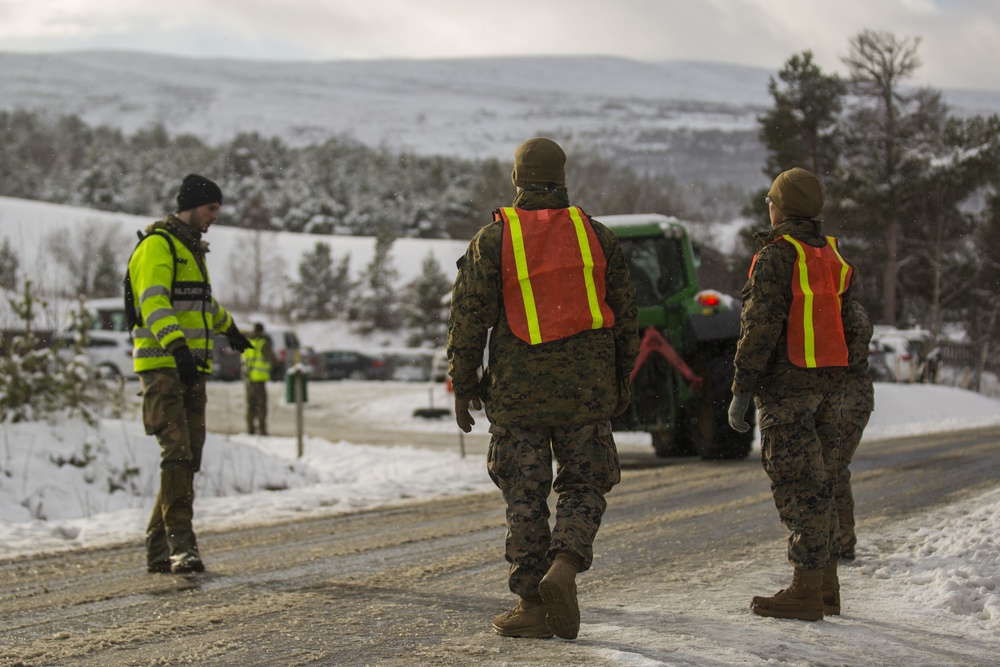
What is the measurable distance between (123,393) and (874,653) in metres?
9.04

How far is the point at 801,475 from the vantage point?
14.4ft

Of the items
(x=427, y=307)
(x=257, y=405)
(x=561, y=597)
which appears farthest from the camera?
(x=427, y=307)

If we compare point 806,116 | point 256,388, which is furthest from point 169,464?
point 806,116

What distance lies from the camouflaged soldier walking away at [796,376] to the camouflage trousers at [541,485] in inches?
28.6

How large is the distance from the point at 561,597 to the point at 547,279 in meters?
1.12

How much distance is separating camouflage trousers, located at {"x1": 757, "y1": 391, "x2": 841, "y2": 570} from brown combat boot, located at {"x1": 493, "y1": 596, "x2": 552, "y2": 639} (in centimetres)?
108

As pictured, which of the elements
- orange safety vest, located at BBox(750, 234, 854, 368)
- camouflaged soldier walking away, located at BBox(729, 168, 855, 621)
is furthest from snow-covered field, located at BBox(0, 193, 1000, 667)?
orange safety vest, located at BBox(750, 234, 854, 368)

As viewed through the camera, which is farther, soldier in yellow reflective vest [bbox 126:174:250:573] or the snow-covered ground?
soldier in yellow reflective vest [bbox 126:174:250:573]

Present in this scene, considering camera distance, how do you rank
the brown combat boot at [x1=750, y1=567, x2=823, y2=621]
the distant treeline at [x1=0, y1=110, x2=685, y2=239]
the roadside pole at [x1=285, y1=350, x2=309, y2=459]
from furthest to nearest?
the distant treeline at [x1=0, y1=110, x2=685, y2=239], the roadside pole at [x1=285, y1=350, x2=309, y2=459], the brown combat boot at [x1=750, y1=567, x2=823, y2=621]

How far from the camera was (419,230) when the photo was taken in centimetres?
7650

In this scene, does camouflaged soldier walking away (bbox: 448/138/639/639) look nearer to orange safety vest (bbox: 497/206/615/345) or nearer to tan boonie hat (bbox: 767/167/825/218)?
orange safety vest (bbox: 497/206/615/345)

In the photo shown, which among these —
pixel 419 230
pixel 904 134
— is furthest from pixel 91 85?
pixel 904 134

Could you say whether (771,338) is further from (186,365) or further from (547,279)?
(186,365)

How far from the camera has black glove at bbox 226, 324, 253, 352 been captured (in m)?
6.05
